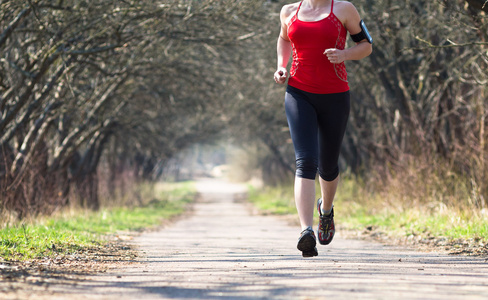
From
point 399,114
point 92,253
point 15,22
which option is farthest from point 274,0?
point 92,253

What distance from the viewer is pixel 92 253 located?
22.9 feet

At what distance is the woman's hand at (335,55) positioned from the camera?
17.5ft

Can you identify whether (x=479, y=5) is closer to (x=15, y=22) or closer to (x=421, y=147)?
(x=421, y=147)

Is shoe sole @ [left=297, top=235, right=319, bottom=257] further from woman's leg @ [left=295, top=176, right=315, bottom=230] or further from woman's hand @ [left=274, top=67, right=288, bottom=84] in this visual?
woman's hand @ [left=274, top=67, right=288, bottom=84]

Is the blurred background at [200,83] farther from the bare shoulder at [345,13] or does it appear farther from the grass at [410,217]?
the bare shoulder at [345,13]

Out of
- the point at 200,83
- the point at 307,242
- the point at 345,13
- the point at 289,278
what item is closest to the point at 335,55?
the point at 345,13

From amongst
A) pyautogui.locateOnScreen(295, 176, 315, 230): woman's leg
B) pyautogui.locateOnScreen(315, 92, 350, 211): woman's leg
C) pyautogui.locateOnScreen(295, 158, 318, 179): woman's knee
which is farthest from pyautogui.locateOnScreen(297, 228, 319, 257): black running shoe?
pyautogui.locateOnScreen(315, 92, 350, 211): woman's leg

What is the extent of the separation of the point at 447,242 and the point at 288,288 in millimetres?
4272

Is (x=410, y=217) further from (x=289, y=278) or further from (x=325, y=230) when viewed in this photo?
(x=289, y=278)

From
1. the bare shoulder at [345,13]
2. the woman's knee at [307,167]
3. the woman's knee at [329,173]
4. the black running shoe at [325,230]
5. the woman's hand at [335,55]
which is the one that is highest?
the bare shoulder at [345,13]

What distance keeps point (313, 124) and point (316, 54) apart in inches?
21.2

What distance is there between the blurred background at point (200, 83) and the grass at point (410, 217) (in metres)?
0.19

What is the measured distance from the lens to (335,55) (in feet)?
17.5

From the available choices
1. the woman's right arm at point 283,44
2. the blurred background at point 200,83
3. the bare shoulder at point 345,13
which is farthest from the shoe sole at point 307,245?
the blurred background at point 200,83
